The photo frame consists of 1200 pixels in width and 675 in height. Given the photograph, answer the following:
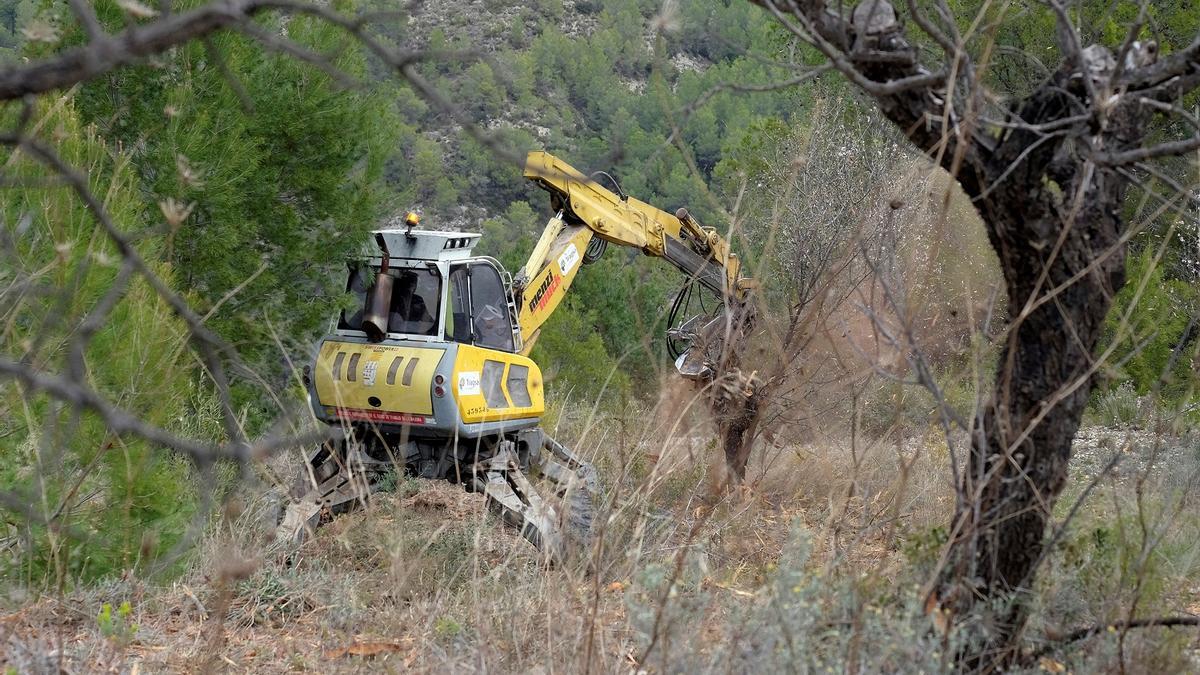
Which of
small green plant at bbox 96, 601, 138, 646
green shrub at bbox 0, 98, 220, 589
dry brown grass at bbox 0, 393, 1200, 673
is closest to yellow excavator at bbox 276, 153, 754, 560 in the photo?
dry brown grass at bbox 0, 393, 1200, 673

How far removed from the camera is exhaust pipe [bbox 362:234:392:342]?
8.09m

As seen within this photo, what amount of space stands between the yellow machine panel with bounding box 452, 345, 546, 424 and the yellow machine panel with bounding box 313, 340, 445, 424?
21cm

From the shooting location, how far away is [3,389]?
4652 mm

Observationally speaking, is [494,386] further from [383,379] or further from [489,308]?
[383,379]

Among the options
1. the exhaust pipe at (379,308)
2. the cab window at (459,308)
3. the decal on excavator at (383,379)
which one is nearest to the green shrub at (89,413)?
the decal on excavator at (383,379)

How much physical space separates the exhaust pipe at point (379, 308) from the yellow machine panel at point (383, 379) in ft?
0.35

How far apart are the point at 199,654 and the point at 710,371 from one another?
5768mm

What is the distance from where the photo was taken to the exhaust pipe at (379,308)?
26.5 feet

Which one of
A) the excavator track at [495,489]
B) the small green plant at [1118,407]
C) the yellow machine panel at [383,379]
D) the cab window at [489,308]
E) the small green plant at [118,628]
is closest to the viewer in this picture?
the small green plant at [118,628]

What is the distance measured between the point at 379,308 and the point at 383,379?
54cm

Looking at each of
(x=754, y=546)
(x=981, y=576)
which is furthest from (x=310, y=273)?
(x=981, y=576)

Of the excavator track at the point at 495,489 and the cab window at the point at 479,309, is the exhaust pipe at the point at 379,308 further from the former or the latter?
the excavator track at the point at 495,489

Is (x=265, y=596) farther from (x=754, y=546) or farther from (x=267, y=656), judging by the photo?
(x=754, y=546)

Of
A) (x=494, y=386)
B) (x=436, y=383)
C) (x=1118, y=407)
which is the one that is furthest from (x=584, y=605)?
(x=1118, y=407)
